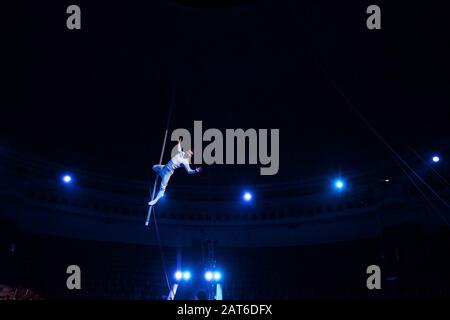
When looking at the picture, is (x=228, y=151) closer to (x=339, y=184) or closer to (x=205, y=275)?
(x=339, y=184)

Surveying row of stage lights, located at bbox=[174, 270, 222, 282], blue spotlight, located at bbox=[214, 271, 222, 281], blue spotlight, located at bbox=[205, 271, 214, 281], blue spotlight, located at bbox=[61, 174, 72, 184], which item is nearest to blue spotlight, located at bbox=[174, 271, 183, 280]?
row of stage lights, located at bbox=[174, 270, 222, 282]

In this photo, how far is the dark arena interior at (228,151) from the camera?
10.5 metres

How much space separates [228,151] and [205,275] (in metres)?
4.73

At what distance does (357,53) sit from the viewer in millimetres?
11047

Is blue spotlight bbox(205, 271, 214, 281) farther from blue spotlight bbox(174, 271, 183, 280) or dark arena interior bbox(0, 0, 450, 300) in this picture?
blue spotlight bbox(174, 271, 183, 280)

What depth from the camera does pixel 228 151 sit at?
14055mm

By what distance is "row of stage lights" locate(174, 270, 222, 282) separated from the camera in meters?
13.8

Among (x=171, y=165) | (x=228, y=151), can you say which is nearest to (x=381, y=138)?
(x=228, y=151)

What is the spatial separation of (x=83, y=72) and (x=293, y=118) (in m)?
7.31

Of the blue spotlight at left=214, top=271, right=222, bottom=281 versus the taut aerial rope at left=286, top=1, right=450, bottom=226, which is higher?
the taut aerial rope at left=286, top=1, right=450, bottom=226

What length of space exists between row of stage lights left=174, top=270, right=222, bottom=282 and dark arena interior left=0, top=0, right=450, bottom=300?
2.6 inches
